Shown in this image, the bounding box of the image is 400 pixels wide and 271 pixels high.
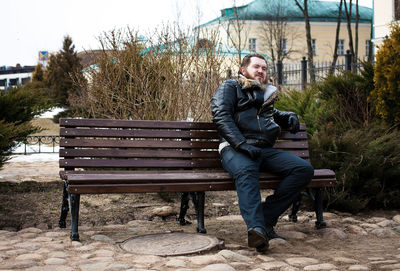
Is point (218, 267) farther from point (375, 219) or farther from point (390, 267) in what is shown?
point (375, 219)

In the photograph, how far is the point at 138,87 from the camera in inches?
347

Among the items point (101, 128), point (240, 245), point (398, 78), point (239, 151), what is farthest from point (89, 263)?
point (398, 78)

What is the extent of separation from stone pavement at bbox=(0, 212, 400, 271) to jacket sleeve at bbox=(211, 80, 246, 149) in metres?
0.90

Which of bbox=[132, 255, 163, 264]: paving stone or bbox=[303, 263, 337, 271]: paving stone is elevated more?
bbox=[132, 255, 163, 264]: paving stone

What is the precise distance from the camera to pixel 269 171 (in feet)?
16.5

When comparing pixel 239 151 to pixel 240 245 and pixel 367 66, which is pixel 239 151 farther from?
pixel 367 66

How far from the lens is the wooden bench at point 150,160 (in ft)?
15.1

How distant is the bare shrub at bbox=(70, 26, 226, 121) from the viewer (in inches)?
335

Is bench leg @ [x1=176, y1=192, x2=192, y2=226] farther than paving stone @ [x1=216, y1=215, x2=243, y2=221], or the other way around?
paving stone @ [x1=216, y1=215, x2=243, y2=221]

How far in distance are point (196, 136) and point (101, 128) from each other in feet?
3.16

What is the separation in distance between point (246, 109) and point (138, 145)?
1.14 meters

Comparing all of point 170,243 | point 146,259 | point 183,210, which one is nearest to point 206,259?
point 146,259

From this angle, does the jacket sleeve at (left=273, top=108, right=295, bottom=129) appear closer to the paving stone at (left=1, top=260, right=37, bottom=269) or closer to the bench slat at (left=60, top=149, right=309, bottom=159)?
the bench slat at (left=60, top=149, right=309, bottom=159)

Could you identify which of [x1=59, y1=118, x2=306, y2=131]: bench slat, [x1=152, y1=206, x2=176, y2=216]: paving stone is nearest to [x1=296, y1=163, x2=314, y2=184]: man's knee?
[x1=59, y1=118, x2=306, y2=131]: bench slat
